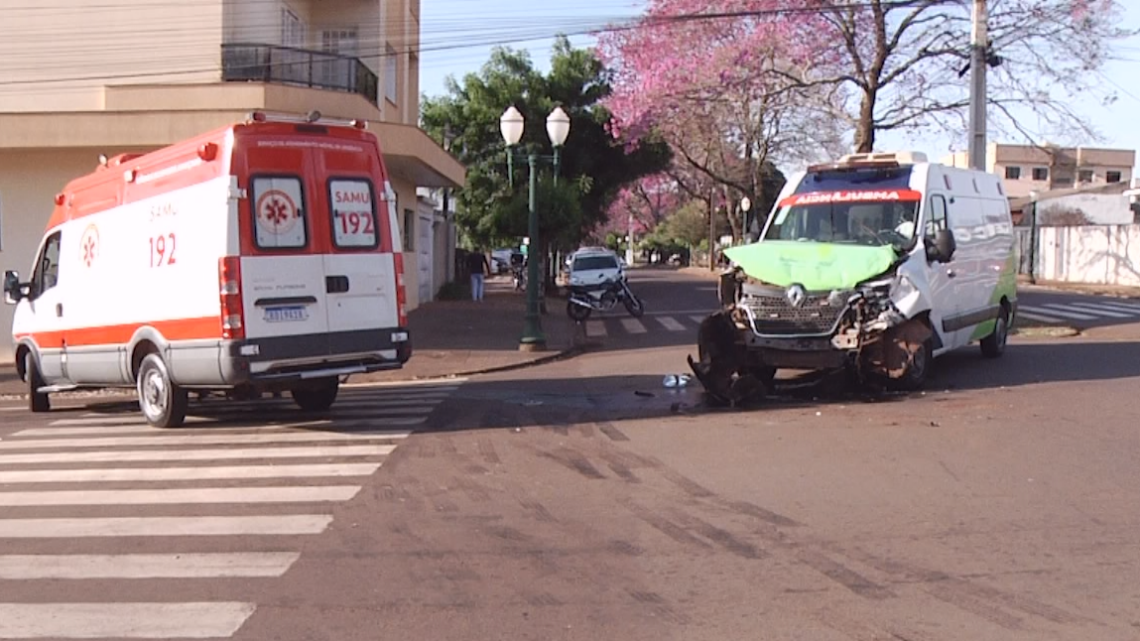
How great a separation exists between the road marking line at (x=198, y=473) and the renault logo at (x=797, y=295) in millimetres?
5150

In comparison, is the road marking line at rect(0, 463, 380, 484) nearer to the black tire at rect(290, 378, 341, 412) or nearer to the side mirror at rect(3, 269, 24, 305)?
the black tire at rect(290, 378, 341, 412)

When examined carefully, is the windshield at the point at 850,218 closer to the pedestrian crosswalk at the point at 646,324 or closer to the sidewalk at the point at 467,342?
the sidewalk at the point at 467,342

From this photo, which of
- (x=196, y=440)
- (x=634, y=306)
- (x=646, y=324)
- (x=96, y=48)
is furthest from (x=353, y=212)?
(x=634, y=306)

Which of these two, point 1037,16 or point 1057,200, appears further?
point 1057,200

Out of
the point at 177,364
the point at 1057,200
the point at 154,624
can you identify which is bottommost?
the point at 154,624

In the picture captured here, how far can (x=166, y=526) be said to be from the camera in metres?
7.70

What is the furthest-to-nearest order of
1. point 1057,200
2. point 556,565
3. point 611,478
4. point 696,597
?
point 1057,200 → point 611,478 → point 556,565 → point 696,597

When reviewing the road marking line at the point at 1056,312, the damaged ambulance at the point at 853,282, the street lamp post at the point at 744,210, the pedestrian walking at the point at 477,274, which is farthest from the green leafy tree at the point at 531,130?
the damaged ambulance at the point at 853,282

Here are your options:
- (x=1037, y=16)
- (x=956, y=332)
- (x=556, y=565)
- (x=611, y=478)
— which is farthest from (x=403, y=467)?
(x=1037, y=16)

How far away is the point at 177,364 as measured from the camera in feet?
38.0

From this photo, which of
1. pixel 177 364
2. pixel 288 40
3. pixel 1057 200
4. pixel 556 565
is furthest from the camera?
pixel 1057 200

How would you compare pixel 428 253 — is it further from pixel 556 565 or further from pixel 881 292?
pixel 556 565

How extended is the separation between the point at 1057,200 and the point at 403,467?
50.0 m

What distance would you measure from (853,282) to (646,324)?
13.8 meters
